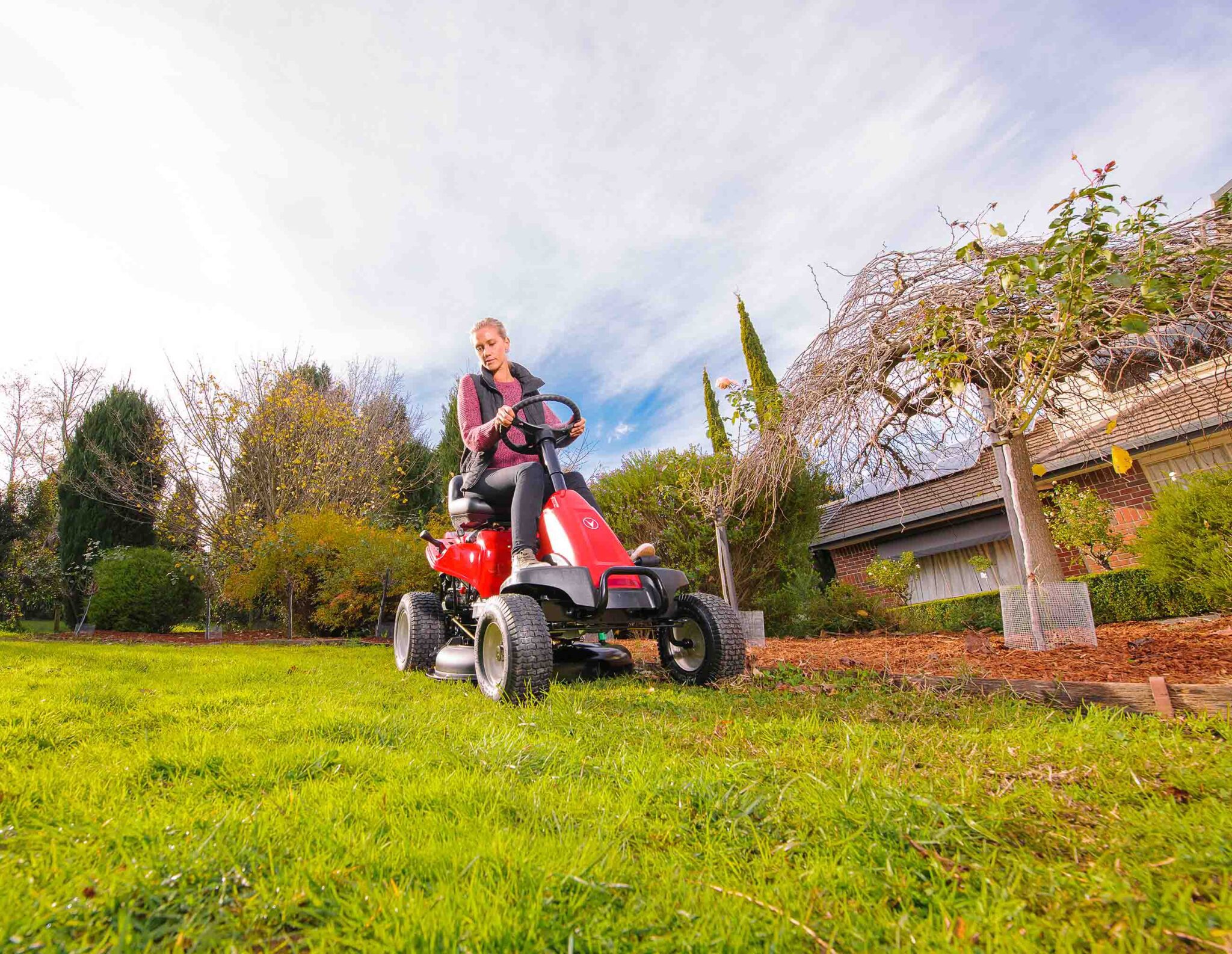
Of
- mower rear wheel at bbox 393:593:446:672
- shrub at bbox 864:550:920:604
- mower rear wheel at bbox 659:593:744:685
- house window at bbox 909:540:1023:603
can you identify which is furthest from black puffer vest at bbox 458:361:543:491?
house window at bbox 909:540:1023:603

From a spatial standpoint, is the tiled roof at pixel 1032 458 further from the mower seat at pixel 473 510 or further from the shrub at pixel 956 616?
the mower seat at pixel 473 510

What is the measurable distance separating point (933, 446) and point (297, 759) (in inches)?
189

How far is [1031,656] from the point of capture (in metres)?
3.99

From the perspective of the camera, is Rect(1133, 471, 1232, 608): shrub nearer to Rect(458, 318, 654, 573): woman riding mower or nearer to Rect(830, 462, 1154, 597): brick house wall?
Rect(830, 462, 1154, 597): brick house wall

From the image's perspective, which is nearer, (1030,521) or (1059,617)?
(1059,617)

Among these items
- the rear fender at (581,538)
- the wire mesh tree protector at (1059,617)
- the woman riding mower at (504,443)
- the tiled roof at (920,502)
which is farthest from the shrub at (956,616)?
the rear fender at (581,538)

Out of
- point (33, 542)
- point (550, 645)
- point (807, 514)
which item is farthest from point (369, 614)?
point (33, 542)

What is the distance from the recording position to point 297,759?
1.94 metres

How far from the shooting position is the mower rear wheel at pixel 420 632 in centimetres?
488

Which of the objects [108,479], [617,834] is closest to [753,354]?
[617,834]

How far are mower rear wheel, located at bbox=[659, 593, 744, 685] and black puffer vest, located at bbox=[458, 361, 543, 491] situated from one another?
1535mm

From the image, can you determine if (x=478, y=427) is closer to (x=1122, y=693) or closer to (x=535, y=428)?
(x=535, y=428)

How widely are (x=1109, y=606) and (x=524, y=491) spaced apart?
7.49 m

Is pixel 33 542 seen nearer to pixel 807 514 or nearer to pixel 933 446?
pixel 807 514
